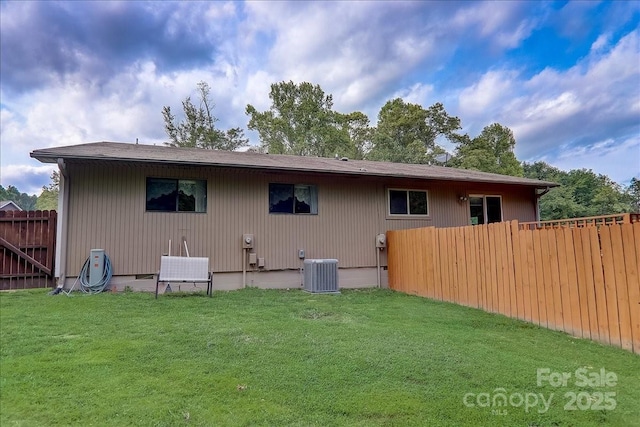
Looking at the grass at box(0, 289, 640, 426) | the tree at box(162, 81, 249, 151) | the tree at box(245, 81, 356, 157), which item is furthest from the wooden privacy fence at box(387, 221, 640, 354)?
the tree at box(162, 81, 249, 151)

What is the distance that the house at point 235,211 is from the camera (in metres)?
6.79

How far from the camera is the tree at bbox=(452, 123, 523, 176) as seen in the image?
2439cm

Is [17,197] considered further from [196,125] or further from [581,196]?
[581,196]

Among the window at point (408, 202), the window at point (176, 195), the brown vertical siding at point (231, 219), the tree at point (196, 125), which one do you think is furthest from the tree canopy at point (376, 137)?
the window at point (176, 195)

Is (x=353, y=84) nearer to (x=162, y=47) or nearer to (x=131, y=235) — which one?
(x=162, y=47)

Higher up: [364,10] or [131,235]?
[364,10]

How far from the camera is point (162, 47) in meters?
10.9

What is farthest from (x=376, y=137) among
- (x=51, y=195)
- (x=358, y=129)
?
(x=51, y=195)

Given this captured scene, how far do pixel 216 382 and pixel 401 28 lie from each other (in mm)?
11217

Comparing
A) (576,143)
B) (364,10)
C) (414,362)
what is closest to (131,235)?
(414,362)

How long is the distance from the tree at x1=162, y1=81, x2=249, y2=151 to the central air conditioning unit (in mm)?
16916

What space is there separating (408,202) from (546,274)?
4862mm

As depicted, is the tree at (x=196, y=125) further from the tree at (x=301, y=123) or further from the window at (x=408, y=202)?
the window at (x=408, y=202)

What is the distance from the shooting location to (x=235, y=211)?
781cm
